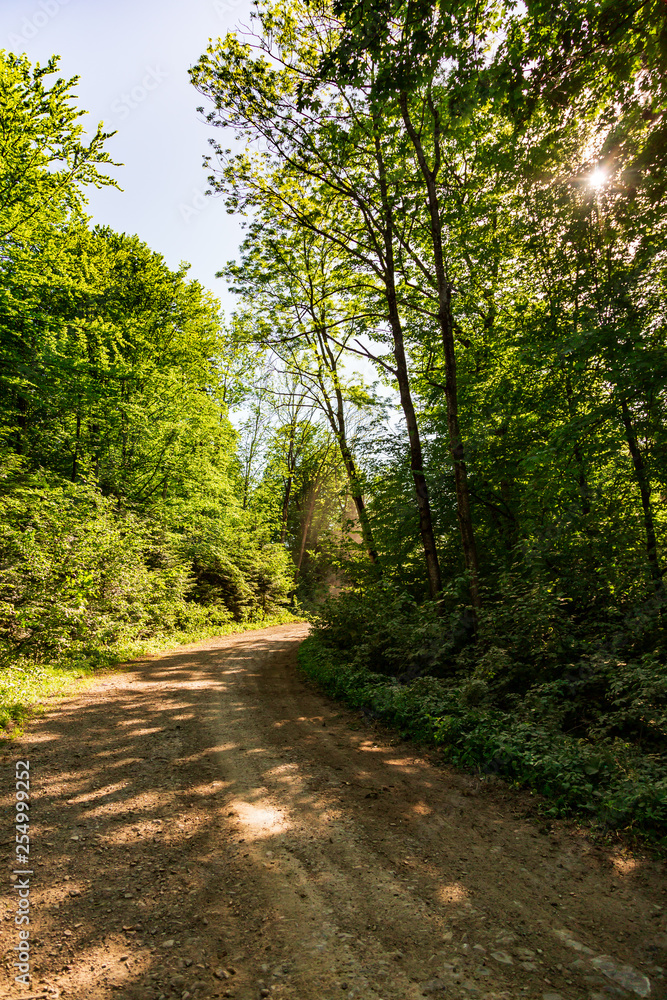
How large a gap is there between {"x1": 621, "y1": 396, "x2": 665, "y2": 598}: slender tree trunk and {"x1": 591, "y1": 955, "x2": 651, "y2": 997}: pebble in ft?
20.0

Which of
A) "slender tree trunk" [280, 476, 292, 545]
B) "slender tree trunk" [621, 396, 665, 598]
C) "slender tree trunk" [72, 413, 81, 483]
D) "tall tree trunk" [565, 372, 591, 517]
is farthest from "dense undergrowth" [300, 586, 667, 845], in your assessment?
"slender tree trunk" [280, 476, 292, 545]

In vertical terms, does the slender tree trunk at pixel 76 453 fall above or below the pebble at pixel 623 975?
above

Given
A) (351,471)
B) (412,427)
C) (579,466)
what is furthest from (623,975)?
(351,471)

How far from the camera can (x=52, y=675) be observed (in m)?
9.06

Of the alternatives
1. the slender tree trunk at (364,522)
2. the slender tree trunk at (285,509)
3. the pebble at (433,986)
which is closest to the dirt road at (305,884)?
the pebble at (433,986)

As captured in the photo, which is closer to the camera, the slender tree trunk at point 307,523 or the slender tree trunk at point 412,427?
the slender tree trunk at point 412,427

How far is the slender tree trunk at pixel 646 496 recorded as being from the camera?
26.1ft

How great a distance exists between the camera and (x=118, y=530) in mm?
12492

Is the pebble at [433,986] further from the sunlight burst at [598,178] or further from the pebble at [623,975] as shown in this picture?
the sunlight burst at [598,178]

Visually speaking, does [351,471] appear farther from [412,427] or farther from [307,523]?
[307,523]

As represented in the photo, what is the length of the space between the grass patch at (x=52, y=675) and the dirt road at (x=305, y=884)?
2.69 feet

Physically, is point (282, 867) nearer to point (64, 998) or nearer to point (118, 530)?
point (64, 998)

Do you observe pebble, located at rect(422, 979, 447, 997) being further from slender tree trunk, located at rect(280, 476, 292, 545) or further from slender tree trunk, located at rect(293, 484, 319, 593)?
slender tree trunk, located at rect(293, 484, 319, 593)

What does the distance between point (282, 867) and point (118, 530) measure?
1020 cm
